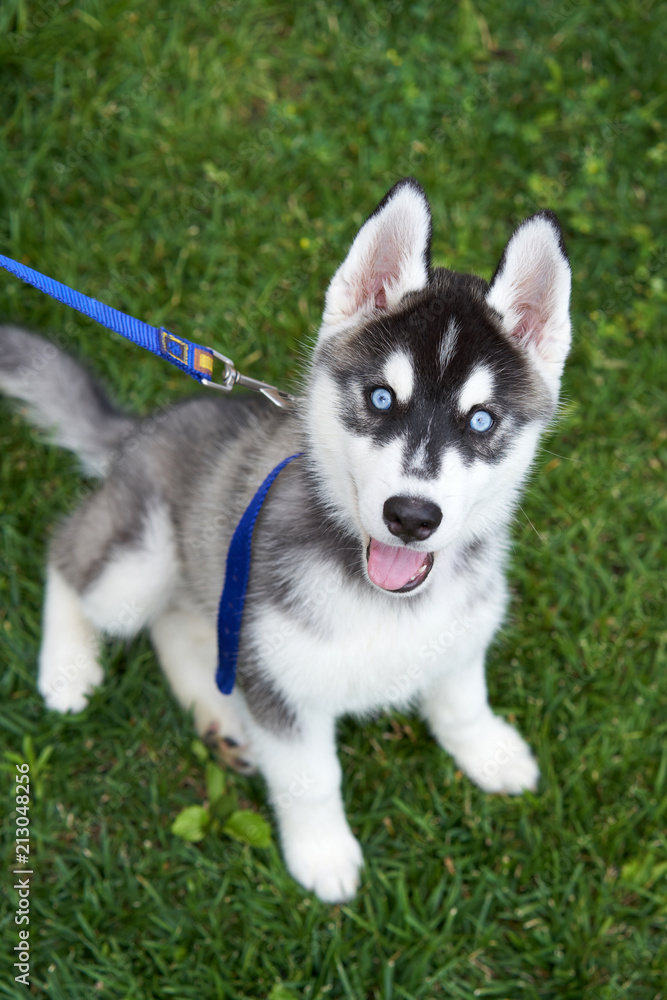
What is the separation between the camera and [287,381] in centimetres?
361

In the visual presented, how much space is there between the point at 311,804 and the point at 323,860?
27 cm

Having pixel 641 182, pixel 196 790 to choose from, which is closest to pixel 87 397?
pixel 196 790

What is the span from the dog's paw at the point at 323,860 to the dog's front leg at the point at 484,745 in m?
0.54

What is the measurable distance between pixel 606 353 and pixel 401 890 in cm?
278

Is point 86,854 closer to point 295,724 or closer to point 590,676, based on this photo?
point 295,724

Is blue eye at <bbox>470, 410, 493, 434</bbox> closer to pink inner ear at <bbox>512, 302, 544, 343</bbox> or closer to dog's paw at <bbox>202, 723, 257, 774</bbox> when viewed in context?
pink inner ear at <bbox>512, 302, 544, 343</bbox>

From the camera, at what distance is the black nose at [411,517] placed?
2.00m

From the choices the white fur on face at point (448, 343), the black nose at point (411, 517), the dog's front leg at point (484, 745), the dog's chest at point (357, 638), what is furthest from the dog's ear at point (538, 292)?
the dog's front leg at point (484, 745)

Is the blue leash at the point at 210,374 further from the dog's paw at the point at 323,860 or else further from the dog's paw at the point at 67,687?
the dog's paw at the point at 67,687

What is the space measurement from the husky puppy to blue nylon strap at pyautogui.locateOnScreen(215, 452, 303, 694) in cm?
4

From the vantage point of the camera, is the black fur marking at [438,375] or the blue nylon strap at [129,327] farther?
the blue nylon strap at [129,327]

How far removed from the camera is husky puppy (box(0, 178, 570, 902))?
217 cm

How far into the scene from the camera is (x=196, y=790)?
3348 millimetres

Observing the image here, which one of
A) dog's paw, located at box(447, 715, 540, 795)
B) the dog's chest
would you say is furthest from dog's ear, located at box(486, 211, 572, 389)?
dog's paw, located at box(447, 715, 540, 795)
